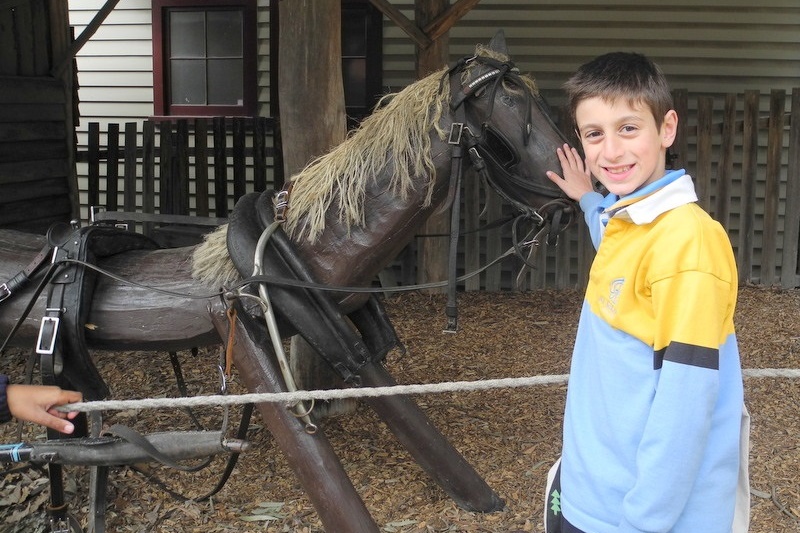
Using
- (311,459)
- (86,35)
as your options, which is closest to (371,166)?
(311,459)

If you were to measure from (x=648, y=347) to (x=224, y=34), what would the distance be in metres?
6.33

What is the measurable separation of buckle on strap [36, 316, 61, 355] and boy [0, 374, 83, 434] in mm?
410

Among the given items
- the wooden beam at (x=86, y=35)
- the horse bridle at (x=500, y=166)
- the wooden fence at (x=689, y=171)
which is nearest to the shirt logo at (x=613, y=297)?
the horse bridle at (x=500, y=166)

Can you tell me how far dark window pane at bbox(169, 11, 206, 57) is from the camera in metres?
6.84

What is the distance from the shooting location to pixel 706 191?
5965mm

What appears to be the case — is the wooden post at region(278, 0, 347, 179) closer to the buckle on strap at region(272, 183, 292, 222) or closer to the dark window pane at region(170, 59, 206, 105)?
the buckle on strap at region(272, 183, 292, 222)

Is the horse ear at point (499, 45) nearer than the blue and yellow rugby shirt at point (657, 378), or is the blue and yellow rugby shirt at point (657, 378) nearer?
the blue and yellow rugby shirt at point (657, 378)

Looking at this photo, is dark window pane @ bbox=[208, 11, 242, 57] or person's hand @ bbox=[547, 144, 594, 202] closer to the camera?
person's hand @ bbox=[547, 144, 594, 202]

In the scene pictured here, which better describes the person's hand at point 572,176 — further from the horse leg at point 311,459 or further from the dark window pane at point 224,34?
the dark window pane at point 224,34

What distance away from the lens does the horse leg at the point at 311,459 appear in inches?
86.5

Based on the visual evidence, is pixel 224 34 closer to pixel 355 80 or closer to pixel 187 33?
pixel 187 33

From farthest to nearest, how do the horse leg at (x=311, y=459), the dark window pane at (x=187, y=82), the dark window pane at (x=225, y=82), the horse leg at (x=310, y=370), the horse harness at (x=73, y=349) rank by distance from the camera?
1. the dark window pane at (x=187, y=82)
2. the dark window pane at (x=225, y=82)
3. the horse leg at (x=310, y=370)
4. the horse harness at (x=73, y=349)
5. the horse leg at (x=311, y=459)

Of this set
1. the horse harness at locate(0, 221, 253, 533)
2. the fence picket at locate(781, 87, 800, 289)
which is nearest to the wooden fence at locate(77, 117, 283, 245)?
the horse harness at locate(0, 221, 253, 533)

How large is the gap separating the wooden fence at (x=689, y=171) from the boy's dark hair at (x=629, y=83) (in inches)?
173
